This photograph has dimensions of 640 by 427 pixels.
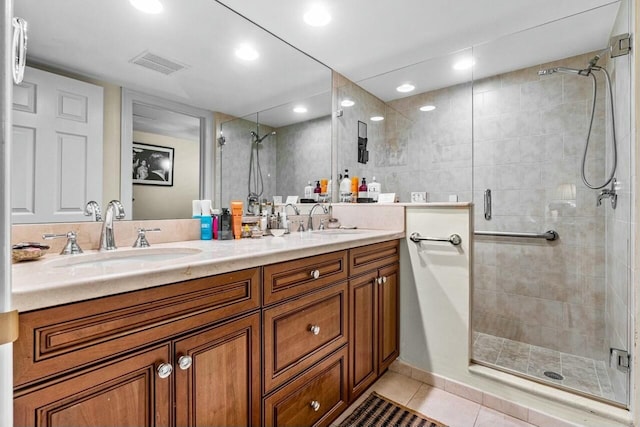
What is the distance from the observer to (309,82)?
2.31m

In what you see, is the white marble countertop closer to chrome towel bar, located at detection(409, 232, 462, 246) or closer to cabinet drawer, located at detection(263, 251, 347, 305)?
cabinet drawer, located at detection(263, 251, 347, 305)

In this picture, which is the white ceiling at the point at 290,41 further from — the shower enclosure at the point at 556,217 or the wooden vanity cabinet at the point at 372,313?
the wooden vanity cabinet at the point at 372,313

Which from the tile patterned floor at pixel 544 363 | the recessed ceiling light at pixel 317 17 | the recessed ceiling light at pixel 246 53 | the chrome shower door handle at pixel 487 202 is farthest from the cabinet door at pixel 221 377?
the chrome shower door handle at pixel 487 202

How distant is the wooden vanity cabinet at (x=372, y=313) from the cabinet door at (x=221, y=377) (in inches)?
24.4

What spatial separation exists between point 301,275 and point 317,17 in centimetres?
151

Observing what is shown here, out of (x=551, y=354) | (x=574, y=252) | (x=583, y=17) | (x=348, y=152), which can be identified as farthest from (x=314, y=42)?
(x=551, y=354)

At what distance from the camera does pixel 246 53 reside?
6.15 feet

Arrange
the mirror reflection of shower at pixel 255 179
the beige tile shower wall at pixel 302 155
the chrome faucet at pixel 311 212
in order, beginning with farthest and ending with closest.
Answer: the chrome faucet at pixel 311 212, the beige tile shower wall at pixel 302 155, the mirror reflection of shower at pixel 255 179

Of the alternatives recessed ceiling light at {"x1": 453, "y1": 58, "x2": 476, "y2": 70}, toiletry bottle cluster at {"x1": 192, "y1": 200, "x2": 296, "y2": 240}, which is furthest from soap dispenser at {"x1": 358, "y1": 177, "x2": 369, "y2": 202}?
recessed ceiling light at {"x1": 453, "y1": 58, "x2": 476, "y2": 70}

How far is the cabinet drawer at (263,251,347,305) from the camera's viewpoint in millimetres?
1117

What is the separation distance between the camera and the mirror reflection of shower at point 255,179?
190cm

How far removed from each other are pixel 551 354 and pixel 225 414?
2146 mm

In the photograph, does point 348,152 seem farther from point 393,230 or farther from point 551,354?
point 551,354

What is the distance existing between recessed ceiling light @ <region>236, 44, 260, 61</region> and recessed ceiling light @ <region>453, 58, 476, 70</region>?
1412 millimetres
